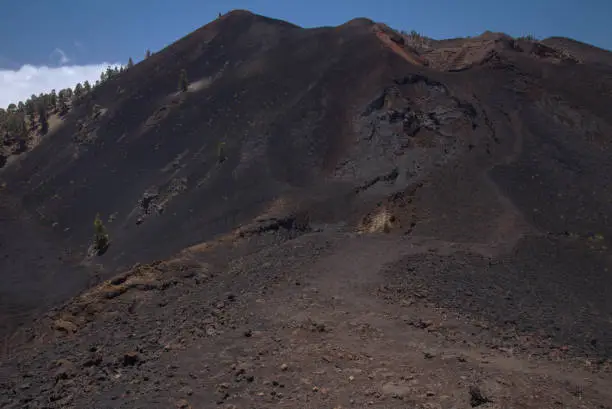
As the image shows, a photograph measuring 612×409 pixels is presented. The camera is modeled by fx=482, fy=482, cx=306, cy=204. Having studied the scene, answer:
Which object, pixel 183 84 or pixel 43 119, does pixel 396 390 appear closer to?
pixel 183 84

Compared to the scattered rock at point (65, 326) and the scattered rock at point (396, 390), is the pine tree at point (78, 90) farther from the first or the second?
the scattered rock at point (396, 390)

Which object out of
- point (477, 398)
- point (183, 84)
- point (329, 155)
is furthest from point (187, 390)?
point (183, 84)

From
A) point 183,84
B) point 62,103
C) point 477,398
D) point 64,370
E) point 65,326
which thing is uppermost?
point 62,103

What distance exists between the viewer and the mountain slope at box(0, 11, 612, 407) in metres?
10.1

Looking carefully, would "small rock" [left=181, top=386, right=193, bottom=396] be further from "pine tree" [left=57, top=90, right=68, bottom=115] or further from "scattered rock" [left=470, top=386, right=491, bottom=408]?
"pine tree" [left=57, top=90, right=68, bottom=115]

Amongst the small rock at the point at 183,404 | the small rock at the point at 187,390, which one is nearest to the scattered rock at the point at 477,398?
the small rock at the point at 183,404

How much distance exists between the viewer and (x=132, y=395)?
29.1 feet

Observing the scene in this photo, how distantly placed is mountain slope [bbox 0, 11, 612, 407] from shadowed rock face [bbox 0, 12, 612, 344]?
0.16 meters

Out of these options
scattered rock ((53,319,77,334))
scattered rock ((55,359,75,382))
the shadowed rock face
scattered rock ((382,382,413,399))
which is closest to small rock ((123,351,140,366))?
scattered rock ((55,359,75,382))

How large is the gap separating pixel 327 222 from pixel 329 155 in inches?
333

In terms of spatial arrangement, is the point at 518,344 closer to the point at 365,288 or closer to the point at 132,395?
the point at 365,288

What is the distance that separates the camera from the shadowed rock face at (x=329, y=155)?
21.5 m

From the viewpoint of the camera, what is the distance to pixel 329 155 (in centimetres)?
2994

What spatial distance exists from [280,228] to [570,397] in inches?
610
